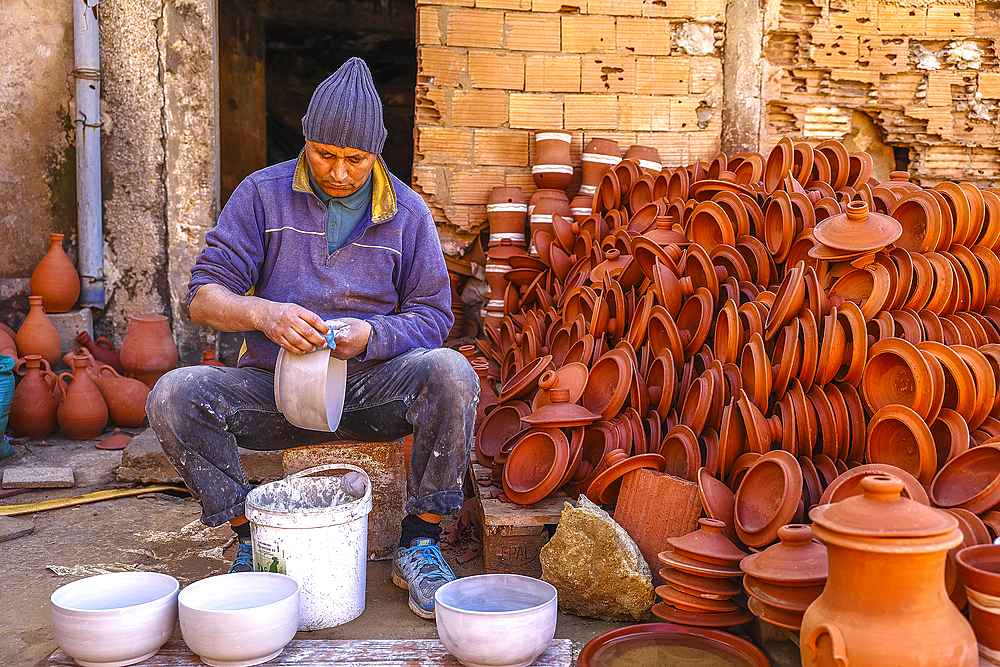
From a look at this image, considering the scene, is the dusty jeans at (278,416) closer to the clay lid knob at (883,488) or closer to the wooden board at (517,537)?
the wooden board at (517,537)

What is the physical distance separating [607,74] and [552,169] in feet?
2.66

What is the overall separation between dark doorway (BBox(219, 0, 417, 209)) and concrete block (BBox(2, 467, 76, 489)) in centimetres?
492

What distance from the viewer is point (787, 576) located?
1802 mm

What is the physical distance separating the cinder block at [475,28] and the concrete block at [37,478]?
334 cm

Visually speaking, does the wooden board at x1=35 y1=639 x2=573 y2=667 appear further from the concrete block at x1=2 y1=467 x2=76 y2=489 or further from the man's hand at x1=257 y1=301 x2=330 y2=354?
the concrete block at x1=2 y1=467 x2=76 y2=489

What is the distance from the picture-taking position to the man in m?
2.35

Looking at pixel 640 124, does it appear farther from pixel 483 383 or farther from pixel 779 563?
pixel 779 563

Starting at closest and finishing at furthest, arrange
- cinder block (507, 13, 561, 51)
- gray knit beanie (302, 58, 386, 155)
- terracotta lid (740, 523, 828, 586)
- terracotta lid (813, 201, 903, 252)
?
terracotta lid (740, 523, 828, 586) < gray knit beanie (302, 58, 386, 155) < terracotta lid (813, 201, 903, 252) < cinder block (507, 13, 561, 51)

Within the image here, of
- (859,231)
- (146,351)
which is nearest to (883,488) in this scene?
(859,231)

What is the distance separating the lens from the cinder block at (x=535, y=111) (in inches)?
196

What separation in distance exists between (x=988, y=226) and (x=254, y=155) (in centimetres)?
724

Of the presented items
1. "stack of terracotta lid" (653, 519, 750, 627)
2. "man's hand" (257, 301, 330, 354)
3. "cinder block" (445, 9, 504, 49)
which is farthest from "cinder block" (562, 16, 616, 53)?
"stack of terracotta lid" (653, 519, 750, 627)

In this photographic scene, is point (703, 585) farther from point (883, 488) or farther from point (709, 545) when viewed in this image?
point (883, 488)

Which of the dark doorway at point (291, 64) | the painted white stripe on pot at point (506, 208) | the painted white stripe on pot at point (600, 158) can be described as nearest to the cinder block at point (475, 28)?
the painted white stripe on pot at point (600, 158)
